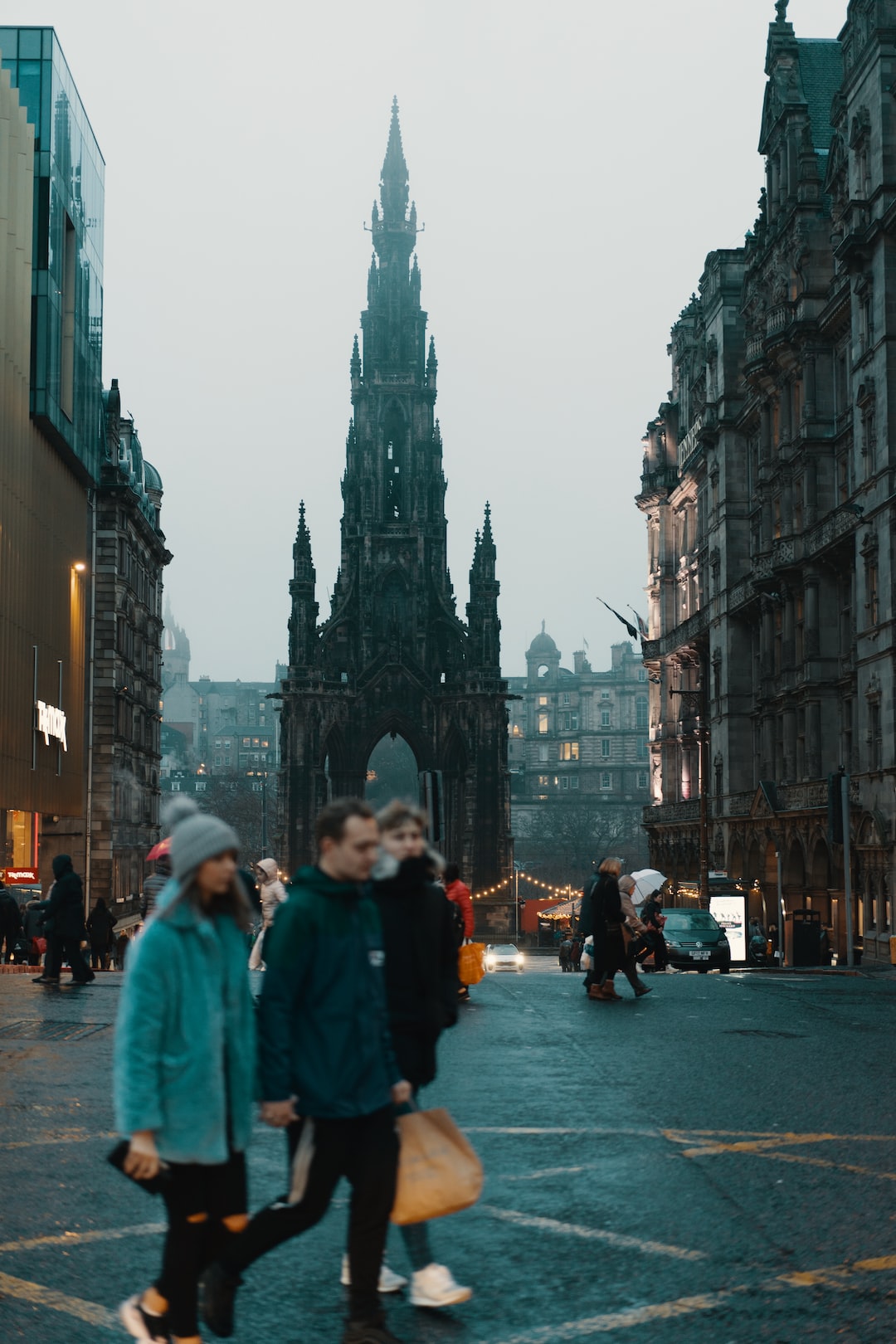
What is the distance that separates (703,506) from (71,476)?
2443 cm

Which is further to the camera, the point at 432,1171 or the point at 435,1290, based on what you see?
the point at 435,1290

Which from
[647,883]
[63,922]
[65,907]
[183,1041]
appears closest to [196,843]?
[183,1041]

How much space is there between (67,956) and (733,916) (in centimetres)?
2471

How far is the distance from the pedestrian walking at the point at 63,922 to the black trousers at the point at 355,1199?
569 inches

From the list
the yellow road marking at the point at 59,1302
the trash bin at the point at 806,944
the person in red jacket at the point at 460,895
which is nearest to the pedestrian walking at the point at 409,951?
the yellow road marking at the point at 59,1302

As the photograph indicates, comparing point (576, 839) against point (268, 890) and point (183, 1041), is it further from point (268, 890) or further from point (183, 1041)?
point (183, 1041)

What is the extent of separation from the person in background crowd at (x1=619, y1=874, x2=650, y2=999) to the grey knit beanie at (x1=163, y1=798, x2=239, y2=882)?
43.7 feet

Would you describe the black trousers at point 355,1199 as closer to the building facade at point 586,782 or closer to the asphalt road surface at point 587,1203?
the asphalt road surface at point 587,1203

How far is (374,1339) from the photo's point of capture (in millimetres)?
5449

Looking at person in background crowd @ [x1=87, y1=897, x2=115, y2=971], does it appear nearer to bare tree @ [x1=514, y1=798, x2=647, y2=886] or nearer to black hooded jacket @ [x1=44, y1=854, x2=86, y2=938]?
black hooded jacket @ [x1=44, y1=854, x2=86, y2=938]

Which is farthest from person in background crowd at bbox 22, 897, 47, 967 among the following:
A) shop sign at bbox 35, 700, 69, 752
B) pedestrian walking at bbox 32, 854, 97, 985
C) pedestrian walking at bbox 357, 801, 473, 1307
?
pedestrian walking at bbox 357, 801, 473, 1307

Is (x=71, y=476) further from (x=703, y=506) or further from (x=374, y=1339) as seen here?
(x=374, y=1339)

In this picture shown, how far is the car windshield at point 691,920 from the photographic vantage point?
114ft

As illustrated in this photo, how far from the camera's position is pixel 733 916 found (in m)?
42.1
